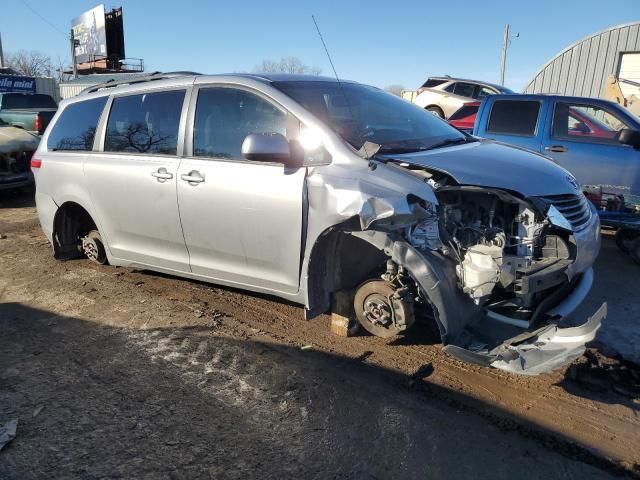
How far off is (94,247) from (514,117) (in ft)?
18.4

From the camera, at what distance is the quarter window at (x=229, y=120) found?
11.9 feet

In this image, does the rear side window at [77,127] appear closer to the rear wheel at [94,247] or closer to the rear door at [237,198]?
the rear wheel at [94,247]

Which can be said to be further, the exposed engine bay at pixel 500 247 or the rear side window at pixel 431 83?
the rear side window at pixel 431 83

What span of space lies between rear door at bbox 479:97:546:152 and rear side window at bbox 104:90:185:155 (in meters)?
4.52

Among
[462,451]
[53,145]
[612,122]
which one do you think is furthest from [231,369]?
[612,122]

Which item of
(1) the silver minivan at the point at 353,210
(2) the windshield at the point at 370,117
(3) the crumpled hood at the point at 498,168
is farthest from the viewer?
(2) the windshield at the point at 370,117

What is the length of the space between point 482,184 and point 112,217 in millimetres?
3238

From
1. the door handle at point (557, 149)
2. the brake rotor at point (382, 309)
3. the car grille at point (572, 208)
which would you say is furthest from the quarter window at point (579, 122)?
the brake rotor at point (382, 309)

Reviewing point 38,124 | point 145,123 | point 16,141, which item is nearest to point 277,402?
point 145,123

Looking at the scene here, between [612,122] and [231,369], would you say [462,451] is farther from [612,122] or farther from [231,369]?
[612,122]

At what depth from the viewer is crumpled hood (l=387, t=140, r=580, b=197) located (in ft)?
10.3

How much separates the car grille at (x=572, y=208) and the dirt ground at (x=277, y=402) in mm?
925

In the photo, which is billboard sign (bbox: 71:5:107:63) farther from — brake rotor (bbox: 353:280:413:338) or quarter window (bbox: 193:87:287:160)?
brake rotor (bbox: 353:280:413:338)

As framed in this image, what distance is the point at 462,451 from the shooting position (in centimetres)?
257
